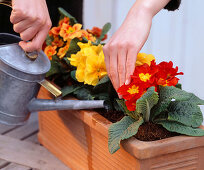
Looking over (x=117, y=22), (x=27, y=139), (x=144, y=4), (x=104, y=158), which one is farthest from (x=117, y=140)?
(x=117, y=22)

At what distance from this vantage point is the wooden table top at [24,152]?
1212mm

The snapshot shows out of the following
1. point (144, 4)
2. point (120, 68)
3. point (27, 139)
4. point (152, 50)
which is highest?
point (144, 4)

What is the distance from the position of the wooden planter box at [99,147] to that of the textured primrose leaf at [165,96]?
9cm

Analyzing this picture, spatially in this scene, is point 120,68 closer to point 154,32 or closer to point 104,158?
point 104,158

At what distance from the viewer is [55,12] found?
67.4 inches

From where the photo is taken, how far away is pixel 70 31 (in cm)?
134

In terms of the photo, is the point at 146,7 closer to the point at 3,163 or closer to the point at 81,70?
the point at 81,70

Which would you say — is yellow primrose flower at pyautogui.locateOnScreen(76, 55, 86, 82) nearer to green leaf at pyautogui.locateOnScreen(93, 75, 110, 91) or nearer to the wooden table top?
green leaf at pyautogui.locateOnScreen(93, 75, 110, 91)

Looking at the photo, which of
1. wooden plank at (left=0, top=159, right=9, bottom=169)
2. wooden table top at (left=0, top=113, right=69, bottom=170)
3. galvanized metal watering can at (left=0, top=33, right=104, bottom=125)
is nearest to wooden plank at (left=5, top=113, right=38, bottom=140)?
wooden table top at (left=0, top=113, right=69, bottom=170)

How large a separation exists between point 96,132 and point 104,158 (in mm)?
79

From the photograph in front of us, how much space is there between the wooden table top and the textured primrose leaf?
18.0 inches

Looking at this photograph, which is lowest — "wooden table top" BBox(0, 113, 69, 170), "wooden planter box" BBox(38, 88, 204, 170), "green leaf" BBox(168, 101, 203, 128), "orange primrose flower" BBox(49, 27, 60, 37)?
"wooden table top" BBox(0, 113, 69, 170)

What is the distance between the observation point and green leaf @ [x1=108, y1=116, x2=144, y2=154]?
845 mm

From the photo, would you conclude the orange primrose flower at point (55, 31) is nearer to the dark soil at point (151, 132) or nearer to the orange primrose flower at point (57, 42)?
the orange primrose flower at point (57, 42)
